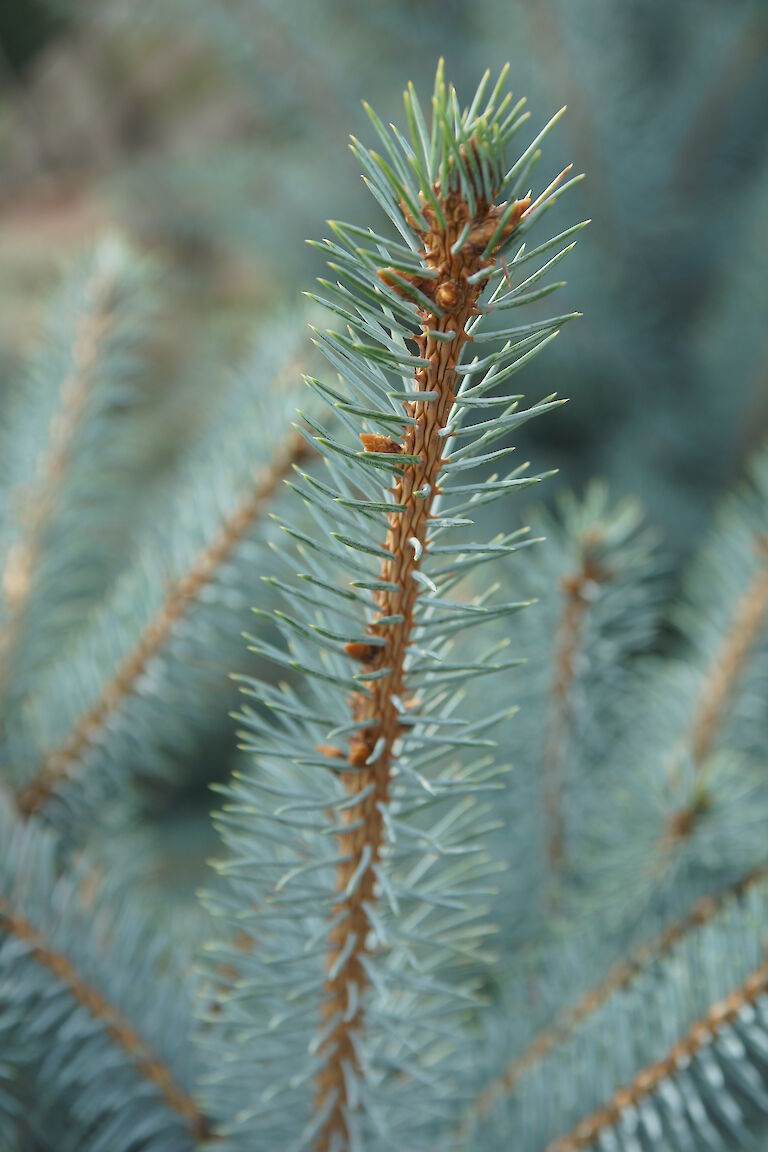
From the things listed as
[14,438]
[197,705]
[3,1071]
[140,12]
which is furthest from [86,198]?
[3,1071]

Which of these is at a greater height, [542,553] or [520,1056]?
[542,553]

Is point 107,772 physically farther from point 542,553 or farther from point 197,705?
point 542,553

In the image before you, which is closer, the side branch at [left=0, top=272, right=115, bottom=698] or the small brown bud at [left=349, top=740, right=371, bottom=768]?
the small brown bud at [left=349, top=740, right=371, bottom=768]

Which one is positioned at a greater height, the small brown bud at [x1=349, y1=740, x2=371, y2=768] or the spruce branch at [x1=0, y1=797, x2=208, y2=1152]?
the small brown bud at [x1=349, y1=740, x2=371, y2=768]

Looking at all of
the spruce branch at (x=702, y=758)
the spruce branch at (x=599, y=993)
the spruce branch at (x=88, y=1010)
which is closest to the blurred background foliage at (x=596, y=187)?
the spruce branch at (x=702, y=758)

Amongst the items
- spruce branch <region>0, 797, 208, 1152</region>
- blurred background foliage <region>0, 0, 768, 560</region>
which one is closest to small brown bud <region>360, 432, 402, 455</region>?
spruce branch <region>0, 797, 208, 1152</region>

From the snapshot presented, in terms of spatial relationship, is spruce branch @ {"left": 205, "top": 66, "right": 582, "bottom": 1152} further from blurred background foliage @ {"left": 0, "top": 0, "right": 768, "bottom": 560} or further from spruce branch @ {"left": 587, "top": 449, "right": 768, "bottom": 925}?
blurred background foliage @ {"left": 0, "top": 0, "right": 768, "bottom": 560}
